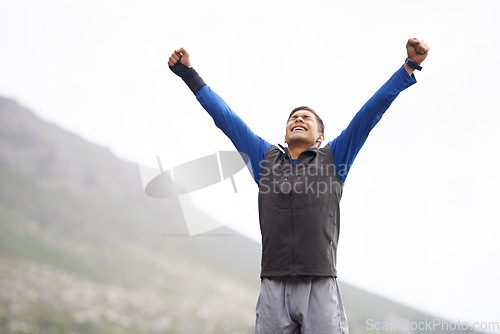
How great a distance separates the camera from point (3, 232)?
49.1m

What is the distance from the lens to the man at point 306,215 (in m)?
2.90

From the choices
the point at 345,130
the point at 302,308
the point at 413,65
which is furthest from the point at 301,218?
the point at 413,65

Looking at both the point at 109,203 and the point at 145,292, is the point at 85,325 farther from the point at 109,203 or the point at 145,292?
the point at 109,203

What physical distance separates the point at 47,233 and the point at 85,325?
17.6 m

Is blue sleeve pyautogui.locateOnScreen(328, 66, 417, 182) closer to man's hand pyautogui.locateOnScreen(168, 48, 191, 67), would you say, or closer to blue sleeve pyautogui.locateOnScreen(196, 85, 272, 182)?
blue sleeve pyautogui.locateOnScreen(196, 85, 272, 182)

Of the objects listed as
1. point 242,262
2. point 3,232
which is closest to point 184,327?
point 242,262

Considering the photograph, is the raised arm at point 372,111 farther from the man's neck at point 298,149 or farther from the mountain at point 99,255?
the mountain at point 99,255

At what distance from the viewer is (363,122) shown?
125 inches

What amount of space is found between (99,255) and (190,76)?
5037 cm

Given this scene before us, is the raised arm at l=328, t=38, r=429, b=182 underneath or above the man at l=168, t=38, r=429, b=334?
above

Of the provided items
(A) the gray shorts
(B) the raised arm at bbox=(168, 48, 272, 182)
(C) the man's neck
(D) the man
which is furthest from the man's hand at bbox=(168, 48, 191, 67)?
(A) the gray shorts

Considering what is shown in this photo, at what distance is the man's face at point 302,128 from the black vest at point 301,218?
192 millimetres

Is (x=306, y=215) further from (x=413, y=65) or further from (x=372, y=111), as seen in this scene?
(x=413, y=65)

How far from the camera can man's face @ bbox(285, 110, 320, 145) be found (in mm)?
3359
